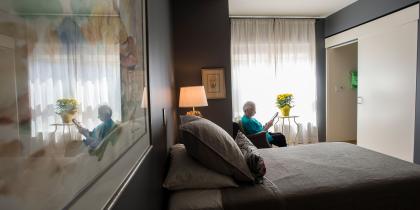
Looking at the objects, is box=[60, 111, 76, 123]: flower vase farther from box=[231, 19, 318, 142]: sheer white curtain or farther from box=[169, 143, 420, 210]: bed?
box=[231, 19, 318, 142]: sheer white curtain

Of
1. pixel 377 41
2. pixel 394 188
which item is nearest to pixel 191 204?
pixel 394 188

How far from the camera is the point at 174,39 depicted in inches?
130

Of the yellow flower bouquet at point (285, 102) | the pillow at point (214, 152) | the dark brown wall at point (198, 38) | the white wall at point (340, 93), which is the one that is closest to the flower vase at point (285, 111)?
the yellow flower bouquet at point (285, 102)

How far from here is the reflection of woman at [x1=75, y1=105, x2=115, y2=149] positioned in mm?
481

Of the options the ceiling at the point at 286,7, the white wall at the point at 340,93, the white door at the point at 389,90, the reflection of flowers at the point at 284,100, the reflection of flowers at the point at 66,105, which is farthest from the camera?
the white wall at the point at 340,93

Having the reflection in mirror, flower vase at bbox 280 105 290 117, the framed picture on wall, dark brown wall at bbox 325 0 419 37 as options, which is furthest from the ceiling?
the reflection in mirror

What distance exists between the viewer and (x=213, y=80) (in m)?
3.37

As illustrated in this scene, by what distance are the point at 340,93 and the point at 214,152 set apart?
4.15 metres

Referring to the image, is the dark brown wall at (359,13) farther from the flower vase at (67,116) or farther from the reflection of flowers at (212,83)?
the flower vase at (67,116)

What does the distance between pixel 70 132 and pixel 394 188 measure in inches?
76.1

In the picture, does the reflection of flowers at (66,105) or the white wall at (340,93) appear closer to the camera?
the reflection of flowers at (66,105)

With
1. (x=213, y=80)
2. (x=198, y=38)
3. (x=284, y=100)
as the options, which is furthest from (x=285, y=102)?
(x=198, y=38)

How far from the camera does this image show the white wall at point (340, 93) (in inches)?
187

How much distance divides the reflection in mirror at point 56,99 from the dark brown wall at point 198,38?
268 centimetres
